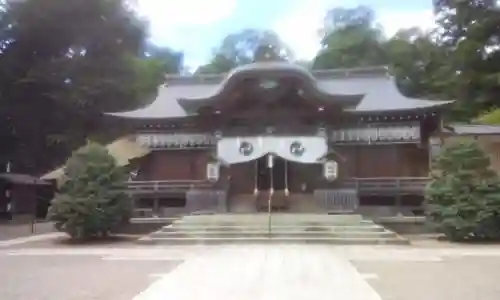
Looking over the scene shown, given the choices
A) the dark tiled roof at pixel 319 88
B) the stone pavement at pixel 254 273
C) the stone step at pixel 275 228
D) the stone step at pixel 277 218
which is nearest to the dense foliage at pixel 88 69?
the dark tiled roof at pixel 319 88

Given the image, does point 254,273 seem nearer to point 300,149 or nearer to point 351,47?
point 300,149

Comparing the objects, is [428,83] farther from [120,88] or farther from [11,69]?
[11,69]

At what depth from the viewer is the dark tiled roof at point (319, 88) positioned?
20.6m

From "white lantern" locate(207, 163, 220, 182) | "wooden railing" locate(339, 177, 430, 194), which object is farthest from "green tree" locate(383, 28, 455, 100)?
"white lantern" locate(207, 163, 220, 182)

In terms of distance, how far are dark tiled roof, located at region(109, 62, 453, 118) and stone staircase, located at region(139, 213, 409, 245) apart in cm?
548

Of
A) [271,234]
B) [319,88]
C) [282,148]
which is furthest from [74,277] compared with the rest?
Result: [319,88]

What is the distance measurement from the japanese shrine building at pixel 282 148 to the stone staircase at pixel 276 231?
9.29 feet

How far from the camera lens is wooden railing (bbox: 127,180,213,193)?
69.6 feet

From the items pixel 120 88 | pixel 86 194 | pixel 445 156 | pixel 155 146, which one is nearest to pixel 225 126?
pixel 155 146

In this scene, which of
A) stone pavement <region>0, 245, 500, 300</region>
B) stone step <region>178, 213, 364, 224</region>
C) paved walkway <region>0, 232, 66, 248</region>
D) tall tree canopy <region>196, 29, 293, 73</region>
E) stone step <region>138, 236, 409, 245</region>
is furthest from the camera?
tall tree canopy <region>196, 29, 293, 73</region>

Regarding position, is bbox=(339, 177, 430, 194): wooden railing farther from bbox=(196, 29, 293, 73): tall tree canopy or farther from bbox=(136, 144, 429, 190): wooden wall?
bbox=(196, 29, 293, 73): tall tree canopy

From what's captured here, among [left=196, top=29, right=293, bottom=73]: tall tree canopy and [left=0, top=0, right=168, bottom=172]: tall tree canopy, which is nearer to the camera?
[left=0, top=0, right=168, bottom=172]: tall tree canopy

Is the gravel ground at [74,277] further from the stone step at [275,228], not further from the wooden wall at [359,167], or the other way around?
the wooden wall at [359,167]

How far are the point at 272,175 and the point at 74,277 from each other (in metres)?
13.1
